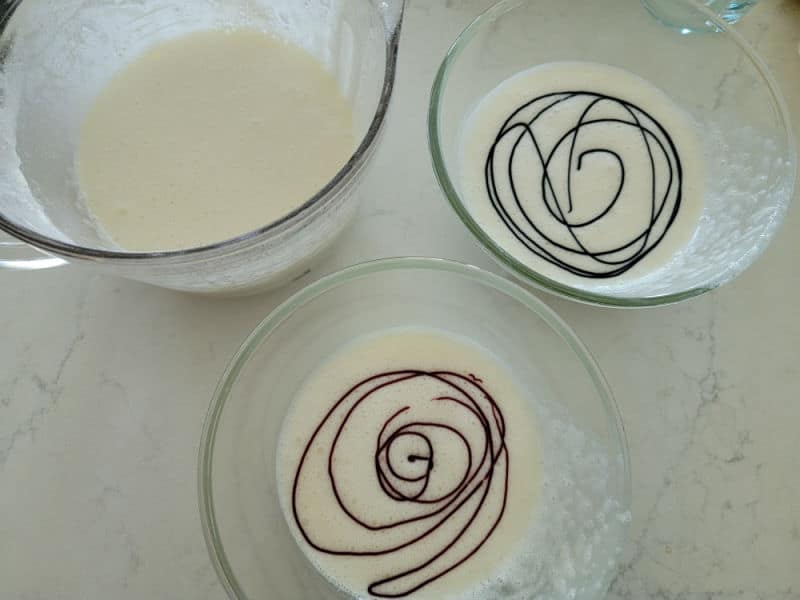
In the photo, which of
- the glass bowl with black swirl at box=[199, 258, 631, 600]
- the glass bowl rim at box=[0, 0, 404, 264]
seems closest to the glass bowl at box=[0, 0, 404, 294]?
the glass bowl rim at box=[0, 0, 404, 264]

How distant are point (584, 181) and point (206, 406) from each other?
2.05 feet

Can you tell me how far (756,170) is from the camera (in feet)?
3.34

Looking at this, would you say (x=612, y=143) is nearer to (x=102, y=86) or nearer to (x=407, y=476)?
(x=407, y=476)

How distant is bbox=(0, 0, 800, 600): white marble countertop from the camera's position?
2.89 feet

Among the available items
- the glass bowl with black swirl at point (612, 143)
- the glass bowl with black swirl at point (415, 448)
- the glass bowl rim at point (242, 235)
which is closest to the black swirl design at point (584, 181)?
the glass bowl with black swirl at point (612, 143)

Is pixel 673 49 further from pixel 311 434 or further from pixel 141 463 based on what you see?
pixel 141 463

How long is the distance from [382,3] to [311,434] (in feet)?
1.75

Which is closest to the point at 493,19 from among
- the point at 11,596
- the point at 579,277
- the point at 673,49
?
the point at 673,49

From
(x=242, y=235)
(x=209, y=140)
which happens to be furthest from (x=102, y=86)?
(x=242, y=235)

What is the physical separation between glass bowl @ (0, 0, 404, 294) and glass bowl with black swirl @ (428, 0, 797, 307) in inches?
5.6

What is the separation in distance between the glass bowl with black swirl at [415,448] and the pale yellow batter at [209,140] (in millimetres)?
154

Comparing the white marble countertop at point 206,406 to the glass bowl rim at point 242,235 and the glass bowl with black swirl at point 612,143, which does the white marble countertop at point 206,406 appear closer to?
the glass bowl with black swirl at point 612,143

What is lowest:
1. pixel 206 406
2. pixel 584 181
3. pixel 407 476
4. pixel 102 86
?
pixel 407 476

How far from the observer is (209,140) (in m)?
0.96
